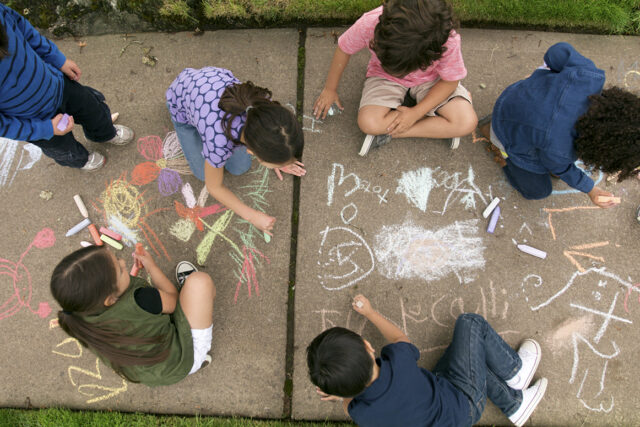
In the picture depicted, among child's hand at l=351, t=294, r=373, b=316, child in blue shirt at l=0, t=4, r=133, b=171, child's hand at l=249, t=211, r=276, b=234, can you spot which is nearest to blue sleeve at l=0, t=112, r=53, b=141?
child in blue shirt at l=0, t=4, r=133, b=171

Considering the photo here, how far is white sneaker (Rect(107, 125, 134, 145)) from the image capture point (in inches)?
98.6

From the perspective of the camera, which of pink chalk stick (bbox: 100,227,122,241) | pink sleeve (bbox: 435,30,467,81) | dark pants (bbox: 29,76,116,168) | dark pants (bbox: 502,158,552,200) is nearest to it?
pink sleeve (bbox: 435,30,467,81)

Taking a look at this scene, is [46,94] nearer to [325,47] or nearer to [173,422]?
[325,47]

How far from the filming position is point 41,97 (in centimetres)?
190

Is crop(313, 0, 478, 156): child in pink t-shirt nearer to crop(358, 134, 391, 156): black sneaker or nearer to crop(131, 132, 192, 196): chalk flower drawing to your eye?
crop(358, 134, 391, 156): black sneaker

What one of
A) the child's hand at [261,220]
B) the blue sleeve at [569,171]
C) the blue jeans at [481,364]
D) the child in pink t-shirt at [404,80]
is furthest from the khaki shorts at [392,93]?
the blue jeans at [481,364]

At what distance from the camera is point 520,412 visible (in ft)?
7.19

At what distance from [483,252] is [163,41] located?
2595 millimetres

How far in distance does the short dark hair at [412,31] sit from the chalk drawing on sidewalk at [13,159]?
235 cm

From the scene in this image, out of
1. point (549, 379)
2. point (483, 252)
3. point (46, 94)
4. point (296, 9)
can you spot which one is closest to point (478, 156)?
point (483, 252)

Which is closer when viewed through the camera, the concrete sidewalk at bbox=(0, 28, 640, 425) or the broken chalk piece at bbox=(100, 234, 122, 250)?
the concrete sidewalk at bbox=(0, 28, 640, 425)

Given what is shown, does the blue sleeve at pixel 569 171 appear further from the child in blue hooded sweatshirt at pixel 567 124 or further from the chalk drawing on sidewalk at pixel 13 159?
the chalk drawing on sidewalk at pixel 13 159

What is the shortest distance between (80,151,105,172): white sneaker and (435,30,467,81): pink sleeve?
7.14 ft

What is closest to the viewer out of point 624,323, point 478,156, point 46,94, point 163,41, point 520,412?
point 46,94
